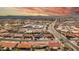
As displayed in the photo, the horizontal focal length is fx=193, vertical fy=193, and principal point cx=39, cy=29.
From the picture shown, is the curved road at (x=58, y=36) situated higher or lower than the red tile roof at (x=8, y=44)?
higher

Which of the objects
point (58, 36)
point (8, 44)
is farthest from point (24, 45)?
point (58, 36)

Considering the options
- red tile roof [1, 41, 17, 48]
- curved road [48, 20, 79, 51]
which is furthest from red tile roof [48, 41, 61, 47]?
red tile roof [1, 41, 17, 48]

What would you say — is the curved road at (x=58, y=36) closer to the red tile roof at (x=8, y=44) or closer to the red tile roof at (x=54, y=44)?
the red tile roof at (x=54, y=44)

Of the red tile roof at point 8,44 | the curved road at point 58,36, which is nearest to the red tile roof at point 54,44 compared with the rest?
the curved road at point 58,36

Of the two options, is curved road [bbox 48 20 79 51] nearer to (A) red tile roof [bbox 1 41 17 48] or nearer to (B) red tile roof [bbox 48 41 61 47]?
(B) red tile roof [bbox 48 41 61 47]

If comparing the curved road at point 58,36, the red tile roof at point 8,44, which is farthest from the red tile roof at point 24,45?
the curved road at point 58,36

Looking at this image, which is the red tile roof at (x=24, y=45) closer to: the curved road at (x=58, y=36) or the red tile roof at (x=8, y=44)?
the red tile roof at (x=8, y=44)

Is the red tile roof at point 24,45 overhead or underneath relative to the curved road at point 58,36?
underneath

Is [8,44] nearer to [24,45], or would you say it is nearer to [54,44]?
[24,45]
